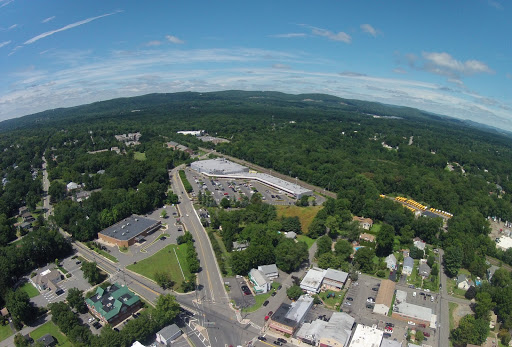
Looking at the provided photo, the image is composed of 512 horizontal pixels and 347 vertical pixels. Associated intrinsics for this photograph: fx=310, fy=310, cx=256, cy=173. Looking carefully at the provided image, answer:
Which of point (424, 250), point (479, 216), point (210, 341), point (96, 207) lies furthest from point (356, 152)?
point (210, 341)

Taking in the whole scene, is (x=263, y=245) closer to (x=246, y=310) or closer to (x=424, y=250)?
(x=246, y=310)

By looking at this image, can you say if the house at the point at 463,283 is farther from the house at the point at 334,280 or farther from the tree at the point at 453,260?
the house at the point at 334,280

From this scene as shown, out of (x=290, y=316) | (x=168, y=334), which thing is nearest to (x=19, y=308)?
(x=168, y=334)

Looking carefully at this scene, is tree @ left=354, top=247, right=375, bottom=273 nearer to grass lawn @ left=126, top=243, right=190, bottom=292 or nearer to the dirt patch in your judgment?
the dirt patch

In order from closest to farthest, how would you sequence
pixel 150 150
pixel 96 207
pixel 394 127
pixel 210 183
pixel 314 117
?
pixel 96 207
pixel 210 183
pixel 150 150
pixel 394 127
pixel 314 117

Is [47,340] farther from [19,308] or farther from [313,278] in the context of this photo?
[313,278]

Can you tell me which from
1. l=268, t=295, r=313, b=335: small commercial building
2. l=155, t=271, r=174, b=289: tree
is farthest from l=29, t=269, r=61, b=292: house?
l=268, t=295, r=313, b=335: small commercial building
